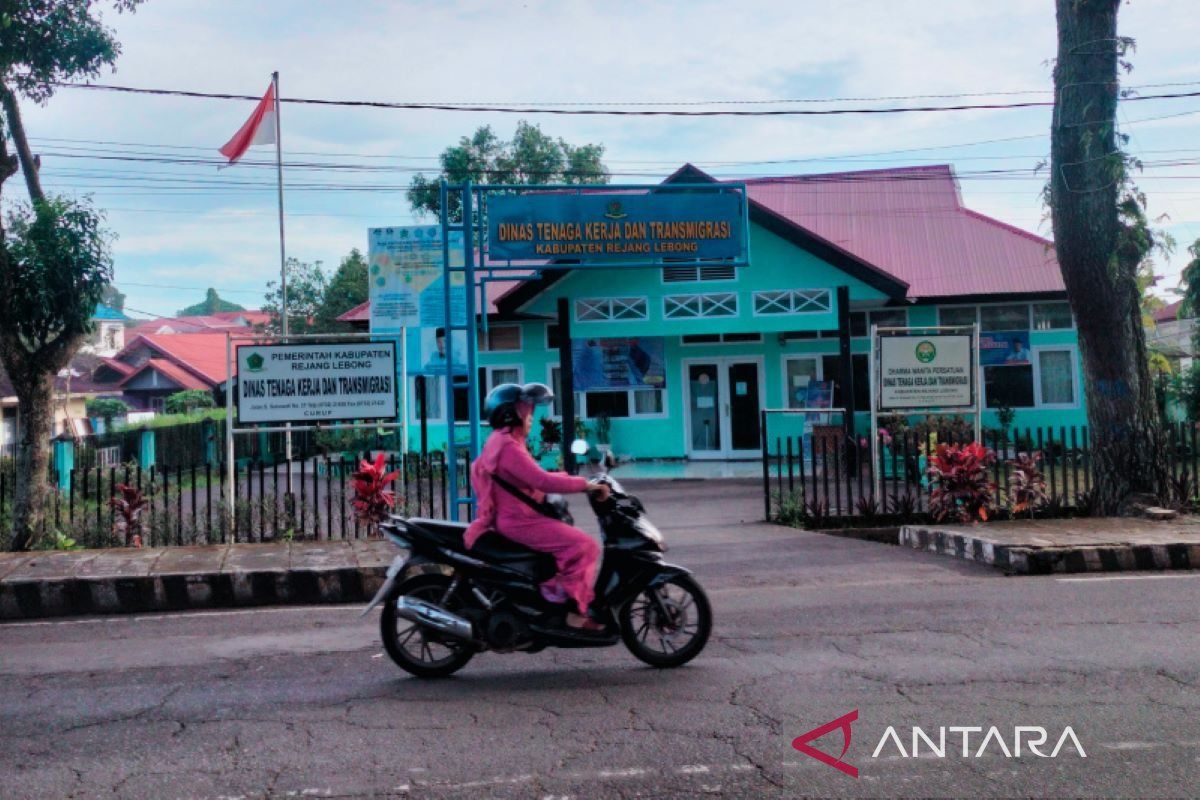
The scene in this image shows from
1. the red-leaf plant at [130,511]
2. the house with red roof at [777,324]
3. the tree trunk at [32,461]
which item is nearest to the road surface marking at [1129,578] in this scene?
the red-leaf plant at [130,511]

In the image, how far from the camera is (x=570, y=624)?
638 centimetres

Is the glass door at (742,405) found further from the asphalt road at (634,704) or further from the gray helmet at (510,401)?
the gray helmet at (510,401)

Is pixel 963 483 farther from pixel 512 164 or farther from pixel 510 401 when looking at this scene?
pixel 512 164

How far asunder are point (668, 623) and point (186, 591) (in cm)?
471

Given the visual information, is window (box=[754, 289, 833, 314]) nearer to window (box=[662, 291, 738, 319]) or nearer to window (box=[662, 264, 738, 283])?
window (box=[662, 291, 738, 319])

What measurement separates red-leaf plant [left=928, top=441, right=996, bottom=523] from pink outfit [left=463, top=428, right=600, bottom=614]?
6.97 m

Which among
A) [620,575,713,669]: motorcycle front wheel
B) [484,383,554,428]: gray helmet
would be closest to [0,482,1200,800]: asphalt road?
[620,575,713,669]: motorcycle front wheel

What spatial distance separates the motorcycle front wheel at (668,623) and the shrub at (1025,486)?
7.33m

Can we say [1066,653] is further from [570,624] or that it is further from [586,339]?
Answer: [586,339]

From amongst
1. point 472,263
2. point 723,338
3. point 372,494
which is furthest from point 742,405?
point 372,494

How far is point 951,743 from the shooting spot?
504 centimetres

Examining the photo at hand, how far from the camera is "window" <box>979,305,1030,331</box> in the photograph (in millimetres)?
23453

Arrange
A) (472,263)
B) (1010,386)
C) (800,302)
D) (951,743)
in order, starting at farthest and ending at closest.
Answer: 1. (1010,386)
2. (800,302)
3. (472,263)
4. (951,743)

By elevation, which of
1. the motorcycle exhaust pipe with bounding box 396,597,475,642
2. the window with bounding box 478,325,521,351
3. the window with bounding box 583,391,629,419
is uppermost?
the window with bounding box 478,325,521,351
